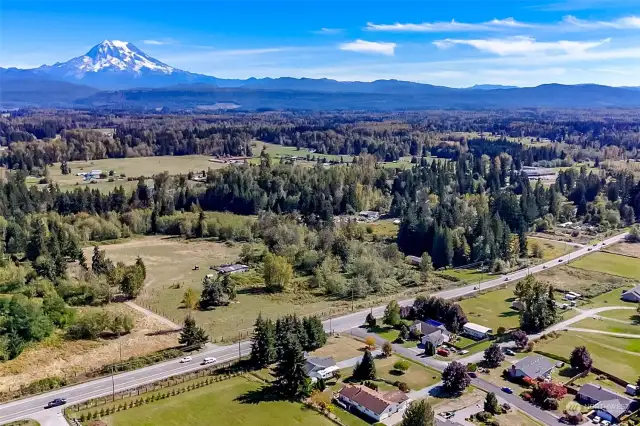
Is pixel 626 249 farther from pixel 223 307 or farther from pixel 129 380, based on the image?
pixel 129 380

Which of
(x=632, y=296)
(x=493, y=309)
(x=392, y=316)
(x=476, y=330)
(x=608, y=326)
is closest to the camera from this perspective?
(x=476, y=330)

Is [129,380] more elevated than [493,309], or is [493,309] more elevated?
[493,309]

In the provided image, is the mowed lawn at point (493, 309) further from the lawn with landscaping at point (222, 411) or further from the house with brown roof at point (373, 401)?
the lawn with landscaping at point (222, 411)

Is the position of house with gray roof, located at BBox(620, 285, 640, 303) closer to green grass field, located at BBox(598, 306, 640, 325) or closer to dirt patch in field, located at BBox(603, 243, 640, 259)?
green grass field, located at BBox(598, 306, 640, 325)

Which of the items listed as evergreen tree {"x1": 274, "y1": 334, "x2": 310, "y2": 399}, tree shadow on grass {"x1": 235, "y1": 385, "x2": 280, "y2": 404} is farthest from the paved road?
evergreen tree {"x1": 274, "y1": 334, "x2": 310, "y2": 399}

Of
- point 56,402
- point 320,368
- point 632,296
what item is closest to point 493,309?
point 632,296

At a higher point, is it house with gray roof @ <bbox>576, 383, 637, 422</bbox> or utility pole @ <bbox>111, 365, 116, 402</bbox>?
house with gray roof @ <bbox>576, 383, 637, 422</bbox>

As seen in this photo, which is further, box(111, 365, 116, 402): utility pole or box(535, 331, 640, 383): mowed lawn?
box(535, 331, 640, 383): mowed lawn

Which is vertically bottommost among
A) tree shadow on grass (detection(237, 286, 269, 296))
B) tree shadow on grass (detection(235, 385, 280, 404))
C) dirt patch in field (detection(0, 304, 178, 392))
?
tree shadow on grass (detection(237, 286, 269, 296))
